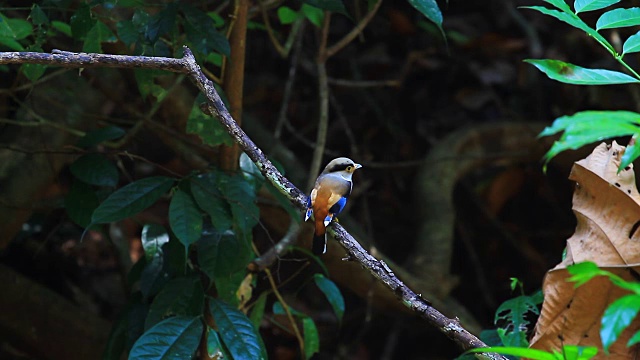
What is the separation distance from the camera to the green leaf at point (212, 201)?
184 cm

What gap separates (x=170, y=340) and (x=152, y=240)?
15.1 inches

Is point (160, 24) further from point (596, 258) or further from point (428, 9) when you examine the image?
point (596, 258)

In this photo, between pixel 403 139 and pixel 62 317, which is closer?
pixel 62 317

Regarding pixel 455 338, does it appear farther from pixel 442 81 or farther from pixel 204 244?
pixel 442 81

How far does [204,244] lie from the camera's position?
6.22 ft

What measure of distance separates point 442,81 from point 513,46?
40cm

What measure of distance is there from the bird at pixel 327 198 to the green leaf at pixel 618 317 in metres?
0.82

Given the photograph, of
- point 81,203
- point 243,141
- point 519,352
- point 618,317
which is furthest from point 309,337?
point 618,317

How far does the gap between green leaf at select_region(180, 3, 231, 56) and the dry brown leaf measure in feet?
2.70

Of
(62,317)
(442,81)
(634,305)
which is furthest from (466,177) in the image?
(634,305)

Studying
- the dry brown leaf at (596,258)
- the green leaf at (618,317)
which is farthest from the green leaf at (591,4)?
the green leaf at (618,317)

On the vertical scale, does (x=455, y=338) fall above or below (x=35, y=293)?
above

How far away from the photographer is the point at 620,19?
1.23 metres

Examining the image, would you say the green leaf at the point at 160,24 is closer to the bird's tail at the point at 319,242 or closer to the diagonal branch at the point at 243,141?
the diagonal branch at the point at 243,141
